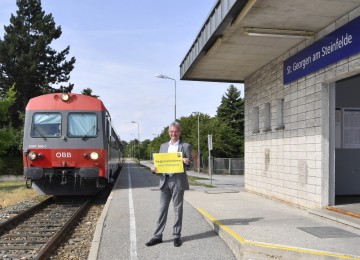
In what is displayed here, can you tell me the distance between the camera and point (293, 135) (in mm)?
10125

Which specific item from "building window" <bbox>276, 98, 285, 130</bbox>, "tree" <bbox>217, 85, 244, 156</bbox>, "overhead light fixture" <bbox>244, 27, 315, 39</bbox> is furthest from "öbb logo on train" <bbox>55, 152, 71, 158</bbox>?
"tree" <bbox>217, 85, 244, 156</bbox>

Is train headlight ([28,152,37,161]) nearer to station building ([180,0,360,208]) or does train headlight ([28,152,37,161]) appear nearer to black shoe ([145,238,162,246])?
station building ([180,0,360,208])

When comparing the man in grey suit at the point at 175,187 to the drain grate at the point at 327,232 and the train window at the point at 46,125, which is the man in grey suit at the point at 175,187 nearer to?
the drain grate at the point at 327,232

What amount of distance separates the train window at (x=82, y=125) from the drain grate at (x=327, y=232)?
24.8 feet

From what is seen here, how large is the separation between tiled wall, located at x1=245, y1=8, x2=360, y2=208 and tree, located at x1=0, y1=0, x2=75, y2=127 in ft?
91.6

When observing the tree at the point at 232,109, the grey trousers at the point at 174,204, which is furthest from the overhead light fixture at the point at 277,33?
the tree at the point at 232,109

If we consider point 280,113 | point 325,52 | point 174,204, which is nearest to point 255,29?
point 325,52

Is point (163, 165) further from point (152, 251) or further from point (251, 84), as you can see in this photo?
point (251, 84)

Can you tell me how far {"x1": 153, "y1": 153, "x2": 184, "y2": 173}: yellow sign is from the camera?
6.15 m

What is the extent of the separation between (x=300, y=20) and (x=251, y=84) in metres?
5.75

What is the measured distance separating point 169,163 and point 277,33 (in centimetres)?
436

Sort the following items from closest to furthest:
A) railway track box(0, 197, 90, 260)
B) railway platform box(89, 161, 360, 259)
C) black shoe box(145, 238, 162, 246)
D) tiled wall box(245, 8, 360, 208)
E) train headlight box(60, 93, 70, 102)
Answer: railway platform box(89, 161, 360, 259) < black shoe box(145, 238, 162, 246) < railway track box(0, 197, 90, 260) < tiled wall box(245, 8, 360, 208) < train headlight box(60, 93, 70, 102)

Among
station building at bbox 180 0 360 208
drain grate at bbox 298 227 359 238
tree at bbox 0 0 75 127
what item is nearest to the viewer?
drain grate at bbox 298 227 359 238

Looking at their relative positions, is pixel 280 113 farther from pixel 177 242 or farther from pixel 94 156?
pixel 177 242
